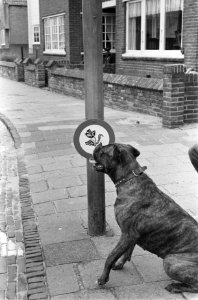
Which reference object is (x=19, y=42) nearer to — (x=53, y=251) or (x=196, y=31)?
(x=196, y=31)

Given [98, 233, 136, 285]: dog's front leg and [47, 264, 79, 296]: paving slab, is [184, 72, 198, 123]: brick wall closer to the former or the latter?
[47, 264, 79, 296]: paving slab

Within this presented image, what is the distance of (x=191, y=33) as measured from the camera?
40.3 feet

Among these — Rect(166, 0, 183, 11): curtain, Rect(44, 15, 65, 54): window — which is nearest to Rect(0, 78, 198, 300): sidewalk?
Rect(166, 0, 183, 11): curtain

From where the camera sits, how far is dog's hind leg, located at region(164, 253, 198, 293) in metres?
3.30

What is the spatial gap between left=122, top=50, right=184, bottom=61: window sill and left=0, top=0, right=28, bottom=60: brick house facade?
23.6 m

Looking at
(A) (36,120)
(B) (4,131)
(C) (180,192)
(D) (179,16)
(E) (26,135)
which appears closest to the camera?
(C) (180,192)

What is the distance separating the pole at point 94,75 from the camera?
14.0 ft

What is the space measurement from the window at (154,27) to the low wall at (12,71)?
33.9 feet

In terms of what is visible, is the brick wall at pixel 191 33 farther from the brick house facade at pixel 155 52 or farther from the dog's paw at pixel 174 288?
the dog's paw at pixel 174 288

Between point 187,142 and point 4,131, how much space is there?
199 inches

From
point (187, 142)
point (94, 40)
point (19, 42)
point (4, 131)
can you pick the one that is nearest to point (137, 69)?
point (4, 131)

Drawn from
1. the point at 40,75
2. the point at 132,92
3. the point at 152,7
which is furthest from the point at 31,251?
the point at 40,75

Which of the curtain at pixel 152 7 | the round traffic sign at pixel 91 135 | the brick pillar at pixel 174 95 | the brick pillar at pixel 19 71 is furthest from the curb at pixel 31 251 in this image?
the brick pillar at pixel 19 71

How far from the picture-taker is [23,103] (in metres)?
15.9
